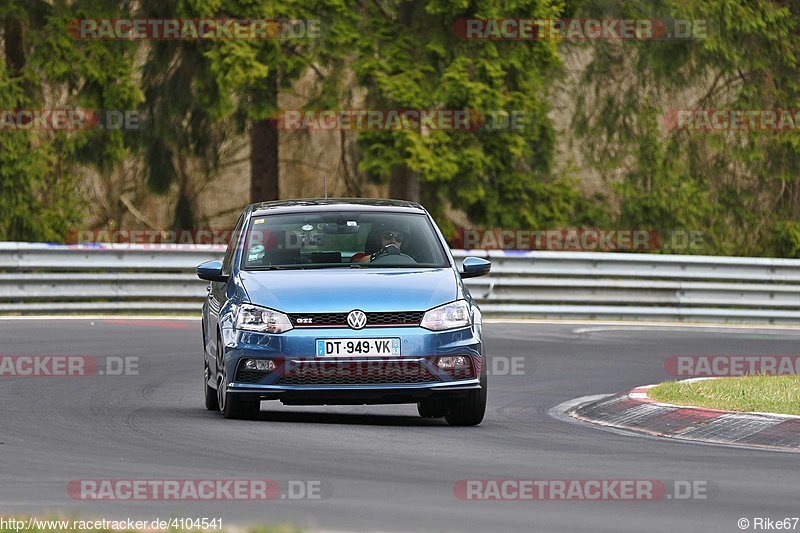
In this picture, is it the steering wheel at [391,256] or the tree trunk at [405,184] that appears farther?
the tree trunk at [405,184]

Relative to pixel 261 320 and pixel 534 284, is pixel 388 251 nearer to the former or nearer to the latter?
pixel 261 320

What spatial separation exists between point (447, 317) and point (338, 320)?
0.76 metres

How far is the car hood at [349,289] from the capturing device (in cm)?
1150

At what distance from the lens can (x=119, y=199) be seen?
133 feet

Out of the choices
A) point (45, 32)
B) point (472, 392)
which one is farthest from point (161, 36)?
point (472, 392)

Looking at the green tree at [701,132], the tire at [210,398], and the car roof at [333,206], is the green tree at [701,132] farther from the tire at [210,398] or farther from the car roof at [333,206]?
the tire at [210,398]

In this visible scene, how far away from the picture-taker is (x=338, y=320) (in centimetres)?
1145

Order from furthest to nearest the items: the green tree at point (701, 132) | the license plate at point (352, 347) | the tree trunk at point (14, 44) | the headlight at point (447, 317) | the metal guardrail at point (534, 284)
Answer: the green tree at point (701, 132)
the tree trunk at point (14, 44)
the metal guardrail at point (534, 284)
the headlight at point (447, 317)
the license plate at point (352, 347)

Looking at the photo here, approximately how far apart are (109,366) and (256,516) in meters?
8.84

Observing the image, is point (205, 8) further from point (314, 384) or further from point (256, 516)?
point (256, 516)

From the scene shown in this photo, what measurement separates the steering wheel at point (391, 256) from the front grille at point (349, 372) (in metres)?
1.21

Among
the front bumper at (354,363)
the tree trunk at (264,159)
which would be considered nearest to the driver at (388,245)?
the front bumper at (354,363)

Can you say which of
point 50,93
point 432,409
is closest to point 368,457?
point 432,409

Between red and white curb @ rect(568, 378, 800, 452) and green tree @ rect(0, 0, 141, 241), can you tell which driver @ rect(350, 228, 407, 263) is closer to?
red and white curb @ rect(568, 378, 800, 452)
